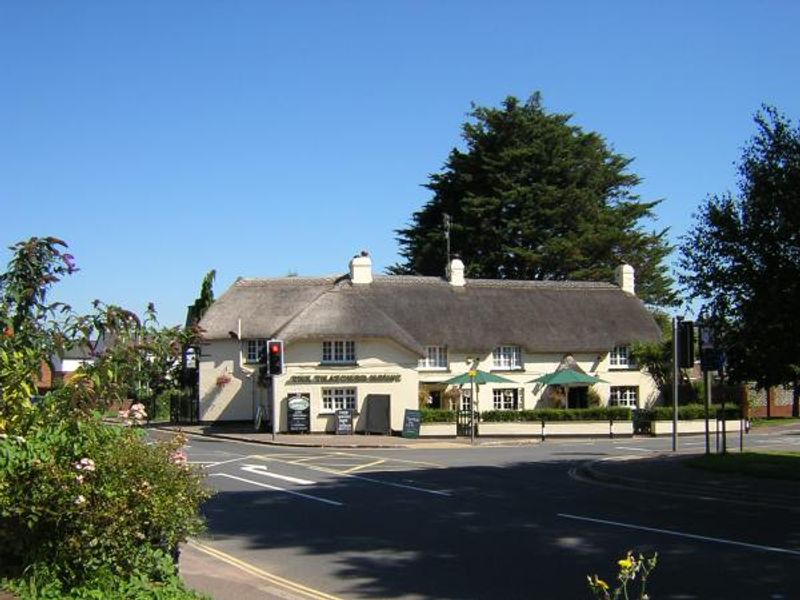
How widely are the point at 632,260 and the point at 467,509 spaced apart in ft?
168

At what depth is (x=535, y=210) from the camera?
2430 inches

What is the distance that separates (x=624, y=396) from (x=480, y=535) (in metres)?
36.9

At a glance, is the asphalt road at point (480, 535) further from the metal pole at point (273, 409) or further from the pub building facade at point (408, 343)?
the pub building facade at point (408, 343)

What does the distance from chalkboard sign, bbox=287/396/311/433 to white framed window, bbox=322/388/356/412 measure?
1263 millimetres

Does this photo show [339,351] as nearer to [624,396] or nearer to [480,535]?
[624,396]

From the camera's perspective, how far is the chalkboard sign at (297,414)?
40250mm

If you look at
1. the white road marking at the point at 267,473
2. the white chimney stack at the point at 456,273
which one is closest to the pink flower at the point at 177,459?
the white road marking at the point at 267,473

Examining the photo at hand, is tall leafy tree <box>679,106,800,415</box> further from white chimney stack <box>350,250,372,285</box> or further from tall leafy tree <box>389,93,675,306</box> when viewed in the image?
tall leafy tree <box>389,93,675,306</box>

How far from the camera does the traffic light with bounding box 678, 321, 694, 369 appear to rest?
25.4m

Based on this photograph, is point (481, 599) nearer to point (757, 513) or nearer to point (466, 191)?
point (757, 513)

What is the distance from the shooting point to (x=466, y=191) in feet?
211

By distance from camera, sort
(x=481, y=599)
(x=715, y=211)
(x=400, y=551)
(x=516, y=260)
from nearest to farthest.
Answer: (x=481, y=599) → (x=400, y=551) → (x=715, y=211) → (x=516, y=260)

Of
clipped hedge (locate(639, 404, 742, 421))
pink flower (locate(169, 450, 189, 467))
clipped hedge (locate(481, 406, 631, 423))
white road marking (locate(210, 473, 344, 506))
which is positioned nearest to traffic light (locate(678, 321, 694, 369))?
white road marking (locate(210, 473, 344, 506))

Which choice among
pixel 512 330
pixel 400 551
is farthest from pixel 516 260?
pixel 400 551
